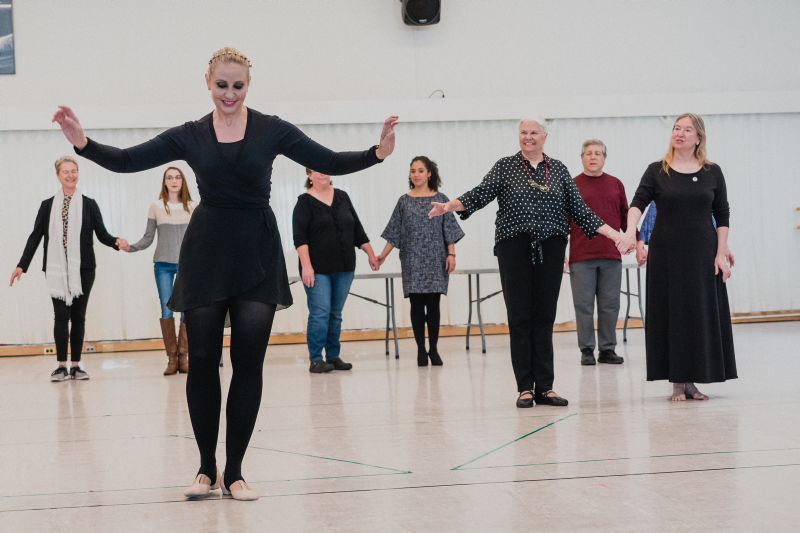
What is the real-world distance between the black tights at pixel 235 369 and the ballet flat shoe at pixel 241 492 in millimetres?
25

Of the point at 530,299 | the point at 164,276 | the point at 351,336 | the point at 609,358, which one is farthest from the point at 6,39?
the point at 530,299

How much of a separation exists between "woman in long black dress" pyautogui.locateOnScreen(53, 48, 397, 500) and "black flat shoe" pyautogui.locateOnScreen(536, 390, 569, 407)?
1.98 m

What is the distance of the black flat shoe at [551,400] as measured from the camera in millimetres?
4277

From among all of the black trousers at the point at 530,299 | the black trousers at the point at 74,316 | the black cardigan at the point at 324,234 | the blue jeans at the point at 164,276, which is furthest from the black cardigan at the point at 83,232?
the black trousers at the point at 530,299

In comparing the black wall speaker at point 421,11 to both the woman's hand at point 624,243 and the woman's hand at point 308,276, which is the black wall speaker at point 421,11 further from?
the woman's hand at point 624,243

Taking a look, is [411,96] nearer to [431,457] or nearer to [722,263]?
[722,263]

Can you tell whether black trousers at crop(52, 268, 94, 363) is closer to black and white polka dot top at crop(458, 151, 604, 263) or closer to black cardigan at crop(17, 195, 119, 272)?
black cardigan at crop(17, 195, 119, 272)

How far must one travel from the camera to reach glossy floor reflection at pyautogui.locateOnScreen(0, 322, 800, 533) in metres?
2.48

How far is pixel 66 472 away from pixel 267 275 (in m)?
1.26

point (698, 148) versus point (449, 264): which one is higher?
point (698, 148)

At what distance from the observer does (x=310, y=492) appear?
2.81m

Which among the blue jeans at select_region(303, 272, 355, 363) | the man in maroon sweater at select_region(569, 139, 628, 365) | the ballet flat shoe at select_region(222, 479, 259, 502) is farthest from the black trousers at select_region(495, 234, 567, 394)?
the blue jeans at select_region(303, 272, 355, 363)

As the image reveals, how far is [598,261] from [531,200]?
2.32 m

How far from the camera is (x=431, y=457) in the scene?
327 cm
